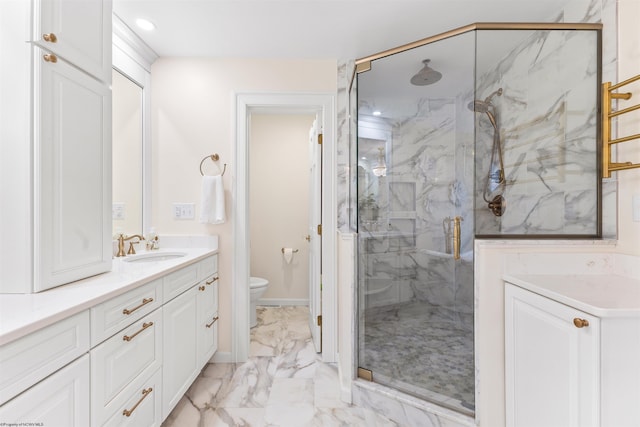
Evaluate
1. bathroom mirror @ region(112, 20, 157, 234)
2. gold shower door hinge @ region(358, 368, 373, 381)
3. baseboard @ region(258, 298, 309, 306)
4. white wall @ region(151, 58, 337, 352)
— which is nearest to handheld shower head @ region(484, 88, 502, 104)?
white wall @ region(151, 58, 337, 352)

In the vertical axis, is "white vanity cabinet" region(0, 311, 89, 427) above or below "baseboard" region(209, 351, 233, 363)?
above

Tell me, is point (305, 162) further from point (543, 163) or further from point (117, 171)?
point (543, 163)

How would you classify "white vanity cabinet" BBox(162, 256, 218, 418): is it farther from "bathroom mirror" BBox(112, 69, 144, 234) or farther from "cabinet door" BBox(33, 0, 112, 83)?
"cabinet door" BBox(33, 0, 112, 83)

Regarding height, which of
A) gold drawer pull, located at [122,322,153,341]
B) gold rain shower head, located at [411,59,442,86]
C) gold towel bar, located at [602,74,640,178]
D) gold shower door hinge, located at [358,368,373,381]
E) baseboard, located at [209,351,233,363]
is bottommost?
baseboard, located at [209,351,233,363]

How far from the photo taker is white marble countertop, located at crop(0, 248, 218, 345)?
79 cm

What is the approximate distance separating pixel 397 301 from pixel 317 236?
812 mm

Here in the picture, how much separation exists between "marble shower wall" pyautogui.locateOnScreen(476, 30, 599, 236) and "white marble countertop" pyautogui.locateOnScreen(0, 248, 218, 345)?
64.8 inches

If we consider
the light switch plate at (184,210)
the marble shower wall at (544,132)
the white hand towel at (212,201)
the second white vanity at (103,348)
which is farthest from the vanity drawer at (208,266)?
the marble shower wall at (544,132)

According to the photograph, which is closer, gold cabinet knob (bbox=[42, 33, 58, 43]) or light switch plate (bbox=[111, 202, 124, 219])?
gold cabinet knob (bbox=[42, 33, 58, 43])

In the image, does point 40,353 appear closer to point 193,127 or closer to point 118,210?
point 118,210

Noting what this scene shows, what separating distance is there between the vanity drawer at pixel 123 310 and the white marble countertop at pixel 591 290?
1.67m

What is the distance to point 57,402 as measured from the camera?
889 millimetres

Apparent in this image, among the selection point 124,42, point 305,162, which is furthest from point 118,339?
point 305,162

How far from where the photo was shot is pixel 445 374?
170 cm
